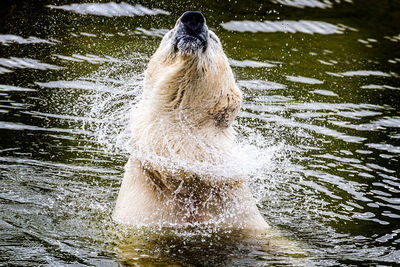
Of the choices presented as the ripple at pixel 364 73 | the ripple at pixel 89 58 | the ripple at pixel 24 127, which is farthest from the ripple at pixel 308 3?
the ripple at pixel 24 127

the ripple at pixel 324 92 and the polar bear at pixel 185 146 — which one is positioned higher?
the polar bear at pixel 185 146

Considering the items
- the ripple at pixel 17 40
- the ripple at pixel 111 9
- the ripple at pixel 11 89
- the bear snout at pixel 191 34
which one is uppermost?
the bear snout at pixel 191 34

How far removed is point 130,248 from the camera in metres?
5.43

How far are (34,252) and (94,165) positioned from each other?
257 centimetres

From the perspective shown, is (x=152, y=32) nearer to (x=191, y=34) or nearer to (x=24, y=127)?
(x=24, y=127)

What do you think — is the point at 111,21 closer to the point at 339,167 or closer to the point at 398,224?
the point at 339,167

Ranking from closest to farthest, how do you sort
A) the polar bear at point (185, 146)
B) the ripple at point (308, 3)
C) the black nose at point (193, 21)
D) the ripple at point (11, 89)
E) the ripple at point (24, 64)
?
the black nose at point (193, 21), the polar bear at point (185, 146), the ripple at point (11, 89), the ripple at point (24, 64), the ripple at point (308, 3)

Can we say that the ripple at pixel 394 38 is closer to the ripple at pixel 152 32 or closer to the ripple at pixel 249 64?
the ripple at pixel 249 64

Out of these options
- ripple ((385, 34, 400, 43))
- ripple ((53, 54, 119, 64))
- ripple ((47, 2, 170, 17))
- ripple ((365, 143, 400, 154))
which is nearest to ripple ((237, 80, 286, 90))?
ripple ((53, 54, 119, 64))

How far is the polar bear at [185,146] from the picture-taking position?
537 centimetres

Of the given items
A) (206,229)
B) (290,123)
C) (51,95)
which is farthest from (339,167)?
(51,95)

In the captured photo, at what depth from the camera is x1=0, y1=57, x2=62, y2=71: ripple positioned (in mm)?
10055

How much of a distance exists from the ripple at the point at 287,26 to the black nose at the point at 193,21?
300 inches

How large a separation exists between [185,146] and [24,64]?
5437 millimetres
